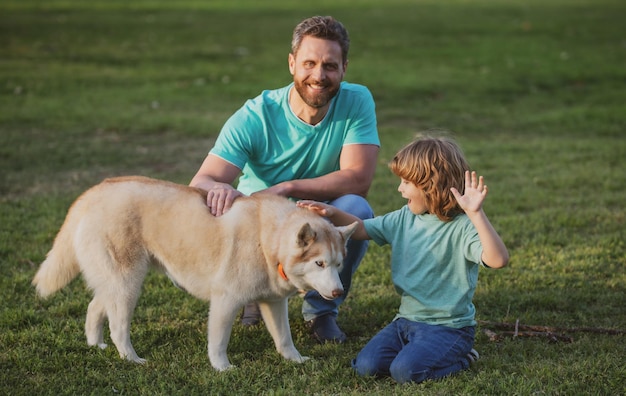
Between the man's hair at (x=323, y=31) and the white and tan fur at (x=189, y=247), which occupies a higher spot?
the man's hair at (x=323, y=31)

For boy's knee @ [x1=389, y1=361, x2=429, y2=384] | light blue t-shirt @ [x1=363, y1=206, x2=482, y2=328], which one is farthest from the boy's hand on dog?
boy's knee @ [x1=389, y1=361, x2=429, y2=384]

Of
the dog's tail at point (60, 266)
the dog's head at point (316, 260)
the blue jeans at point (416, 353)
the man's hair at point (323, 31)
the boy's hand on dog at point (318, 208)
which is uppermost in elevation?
the man's hair at point (323, 31)

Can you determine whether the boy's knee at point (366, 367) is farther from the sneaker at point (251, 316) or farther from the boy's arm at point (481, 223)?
the sneaker at point (251, 316)

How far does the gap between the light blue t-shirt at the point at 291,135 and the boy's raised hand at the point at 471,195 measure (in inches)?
53.4

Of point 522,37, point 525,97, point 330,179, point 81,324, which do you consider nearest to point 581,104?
point 525,97

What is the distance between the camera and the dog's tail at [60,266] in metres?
4.84

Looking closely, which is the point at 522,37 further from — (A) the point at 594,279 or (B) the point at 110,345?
(B) the point at 110,345

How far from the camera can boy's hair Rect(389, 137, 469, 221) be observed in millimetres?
4520

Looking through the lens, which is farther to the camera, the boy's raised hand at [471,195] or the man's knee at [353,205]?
the man's knee at [353,205]

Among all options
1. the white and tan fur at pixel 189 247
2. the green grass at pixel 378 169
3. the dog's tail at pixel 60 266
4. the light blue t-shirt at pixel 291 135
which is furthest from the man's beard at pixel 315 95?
the dog's tail at pixel 60 266

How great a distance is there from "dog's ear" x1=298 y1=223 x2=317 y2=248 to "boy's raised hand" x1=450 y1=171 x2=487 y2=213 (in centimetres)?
76

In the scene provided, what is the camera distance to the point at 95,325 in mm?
4973

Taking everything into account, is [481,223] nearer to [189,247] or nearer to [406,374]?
[406,374]

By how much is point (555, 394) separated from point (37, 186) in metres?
6.15
